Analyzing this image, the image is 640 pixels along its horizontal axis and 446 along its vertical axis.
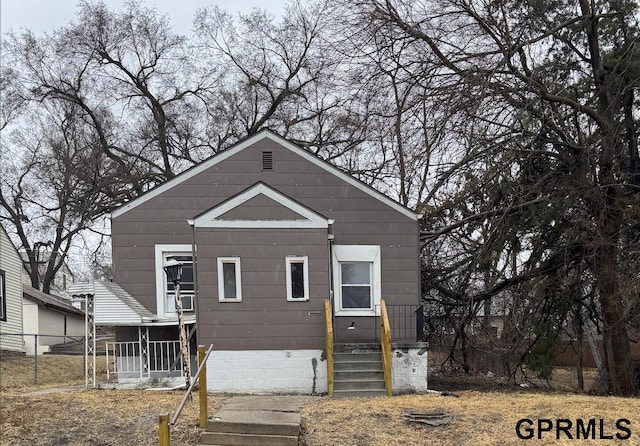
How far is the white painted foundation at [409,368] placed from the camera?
13.0 m

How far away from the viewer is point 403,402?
1061cm

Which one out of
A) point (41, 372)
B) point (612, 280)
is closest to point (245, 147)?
point (612, 280)

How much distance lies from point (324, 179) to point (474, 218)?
3679 mm

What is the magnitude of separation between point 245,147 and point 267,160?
2.03 feet

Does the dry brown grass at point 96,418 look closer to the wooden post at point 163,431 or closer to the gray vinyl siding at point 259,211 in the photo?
the wooden post at point 163,431

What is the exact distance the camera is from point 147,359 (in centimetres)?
1412

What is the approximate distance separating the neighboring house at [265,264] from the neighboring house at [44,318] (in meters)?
16.9

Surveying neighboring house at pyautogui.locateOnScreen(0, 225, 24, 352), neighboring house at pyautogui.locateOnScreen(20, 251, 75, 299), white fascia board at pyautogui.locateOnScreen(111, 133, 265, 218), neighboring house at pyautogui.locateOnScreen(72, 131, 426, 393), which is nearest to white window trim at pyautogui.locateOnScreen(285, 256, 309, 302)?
neighboring house at pyautogui.locateOnScreen(72, 131, 426, 393)

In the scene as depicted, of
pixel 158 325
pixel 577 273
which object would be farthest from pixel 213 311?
pixel 577 273

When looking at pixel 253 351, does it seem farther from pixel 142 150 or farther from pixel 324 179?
pixel 142 150

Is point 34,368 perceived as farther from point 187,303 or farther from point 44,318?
point 44,318

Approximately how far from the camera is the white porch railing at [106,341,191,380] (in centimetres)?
1403

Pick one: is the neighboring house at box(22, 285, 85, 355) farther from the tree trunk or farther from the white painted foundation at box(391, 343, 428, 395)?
the tree trunk

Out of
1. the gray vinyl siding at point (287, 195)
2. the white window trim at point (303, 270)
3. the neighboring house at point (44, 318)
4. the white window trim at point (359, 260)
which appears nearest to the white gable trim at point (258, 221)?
the white window trim at point (303, 270)
